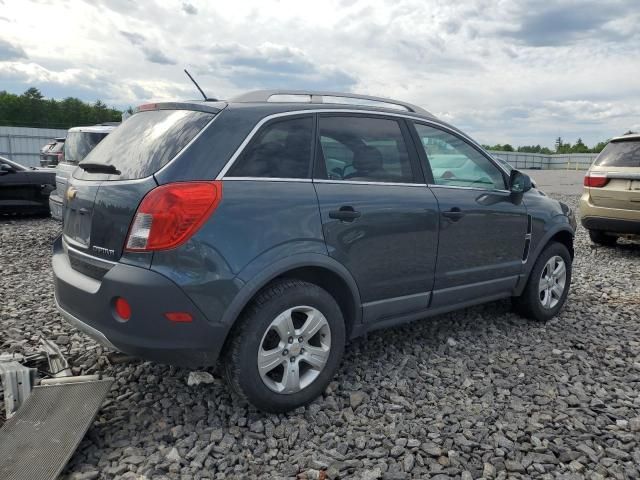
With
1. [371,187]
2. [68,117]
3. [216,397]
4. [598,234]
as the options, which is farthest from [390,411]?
[68,117]

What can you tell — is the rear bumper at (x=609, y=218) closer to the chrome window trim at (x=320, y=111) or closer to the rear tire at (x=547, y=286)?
the rear tire at (x=547, y=286)

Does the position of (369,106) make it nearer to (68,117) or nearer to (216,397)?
(216,397)

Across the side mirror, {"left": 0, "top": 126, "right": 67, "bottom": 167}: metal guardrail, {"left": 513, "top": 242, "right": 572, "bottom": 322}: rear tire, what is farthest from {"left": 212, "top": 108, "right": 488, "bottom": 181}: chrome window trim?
{"left": 0, "top": 126, "right": 67, "bottom": 167}: metal guardrail

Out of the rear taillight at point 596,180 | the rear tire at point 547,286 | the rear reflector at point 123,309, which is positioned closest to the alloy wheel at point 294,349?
the rear reflector at point 123,309

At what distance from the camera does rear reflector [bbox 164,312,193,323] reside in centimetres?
268

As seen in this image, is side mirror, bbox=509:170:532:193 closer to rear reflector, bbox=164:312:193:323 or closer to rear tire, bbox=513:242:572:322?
rear tire, bbox=513:242:572:322

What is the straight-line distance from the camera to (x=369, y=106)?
12.0 ft

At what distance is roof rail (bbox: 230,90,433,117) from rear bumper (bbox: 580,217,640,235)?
5167mm

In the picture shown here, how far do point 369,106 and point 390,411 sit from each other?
1.95 m

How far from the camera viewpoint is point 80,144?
9.34m

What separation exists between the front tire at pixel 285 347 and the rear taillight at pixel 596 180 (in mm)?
6274

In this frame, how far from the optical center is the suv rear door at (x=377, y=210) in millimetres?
3248

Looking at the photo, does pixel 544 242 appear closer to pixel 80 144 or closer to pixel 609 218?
pixel 609 218

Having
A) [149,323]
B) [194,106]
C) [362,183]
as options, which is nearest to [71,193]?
[194,106]
